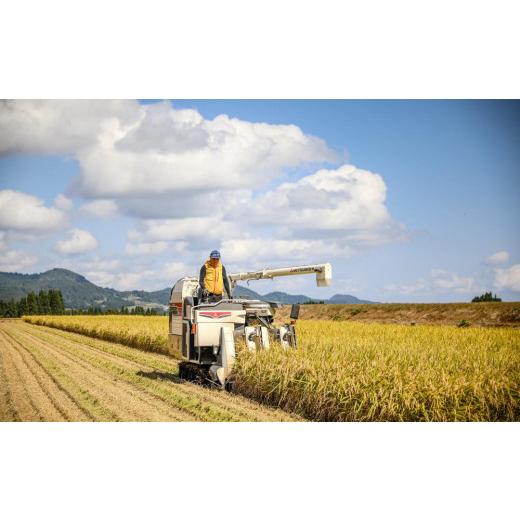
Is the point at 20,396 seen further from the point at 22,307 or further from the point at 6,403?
the point at 22,307

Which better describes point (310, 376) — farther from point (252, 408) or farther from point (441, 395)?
point (441, 395)

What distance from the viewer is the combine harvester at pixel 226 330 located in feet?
40.2

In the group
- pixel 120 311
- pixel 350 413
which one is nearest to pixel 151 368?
pixel 350 413

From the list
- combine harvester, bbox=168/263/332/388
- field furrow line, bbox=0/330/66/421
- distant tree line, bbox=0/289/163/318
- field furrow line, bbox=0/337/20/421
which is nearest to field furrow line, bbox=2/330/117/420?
field furrow line, bbox=0/330/66/421

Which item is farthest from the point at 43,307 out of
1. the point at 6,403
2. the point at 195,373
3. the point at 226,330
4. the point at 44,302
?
the point at 226,330

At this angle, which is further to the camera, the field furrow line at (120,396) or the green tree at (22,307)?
the green tree at (22,307)

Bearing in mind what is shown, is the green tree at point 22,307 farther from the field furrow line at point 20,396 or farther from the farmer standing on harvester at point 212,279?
the farmer standing on harvester at point 212,279

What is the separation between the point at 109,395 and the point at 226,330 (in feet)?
9.23

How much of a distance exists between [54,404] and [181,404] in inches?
94.8

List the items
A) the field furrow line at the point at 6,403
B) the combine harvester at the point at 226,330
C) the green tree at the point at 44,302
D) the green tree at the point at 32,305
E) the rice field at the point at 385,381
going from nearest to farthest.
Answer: the rice field at the point at 385,381 → the field furrow line at the point at 6,403 → the combine harvester at the point at 226,330 → the green tree at the point at 44,302 → the green tree at the point at 32,305

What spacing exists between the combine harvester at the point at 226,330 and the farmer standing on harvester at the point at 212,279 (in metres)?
0.28

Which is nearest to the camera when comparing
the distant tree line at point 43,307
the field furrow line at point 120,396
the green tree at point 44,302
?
the field furrow line at point 120,396

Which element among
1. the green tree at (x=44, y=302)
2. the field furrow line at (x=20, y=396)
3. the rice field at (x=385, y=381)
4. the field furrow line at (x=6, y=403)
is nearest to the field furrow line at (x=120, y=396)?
the field furrow line at (x=20, y=396)

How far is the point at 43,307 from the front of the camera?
5734 cm
